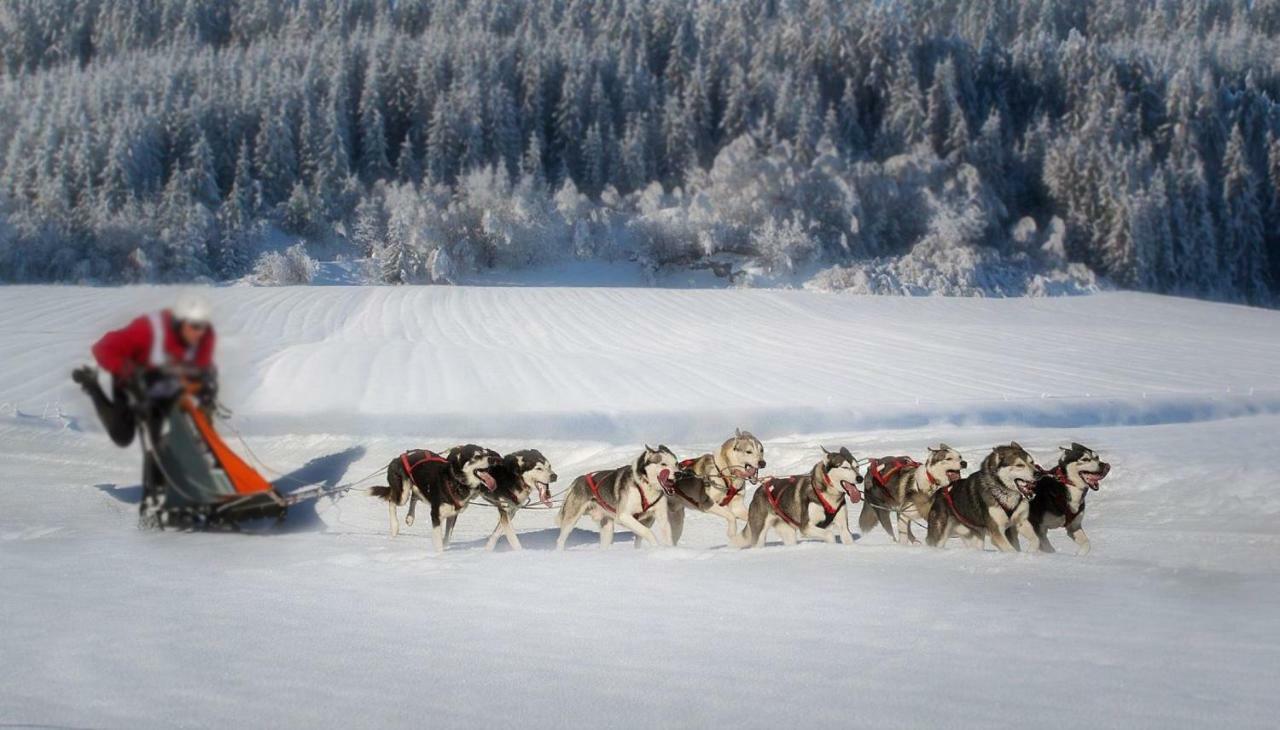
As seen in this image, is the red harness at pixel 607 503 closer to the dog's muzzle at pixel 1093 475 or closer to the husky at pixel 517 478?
the husky at pixel 517 478

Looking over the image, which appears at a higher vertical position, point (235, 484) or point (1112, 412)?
point (235, 484)

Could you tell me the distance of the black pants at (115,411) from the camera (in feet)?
6.60

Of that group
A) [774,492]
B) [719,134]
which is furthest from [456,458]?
[719,134]

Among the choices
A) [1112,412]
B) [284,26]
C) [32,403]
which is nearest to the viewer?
[32,403]

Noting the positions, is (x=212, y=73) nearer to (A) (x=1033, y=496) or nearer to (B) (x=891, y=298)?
(B) (x=891, y=298)

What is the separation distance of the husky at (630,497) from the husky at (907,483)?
263 cm

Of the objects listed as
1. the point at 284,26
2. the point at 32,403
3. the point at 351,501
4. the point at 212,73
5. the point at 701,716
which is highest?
the point at 284,26

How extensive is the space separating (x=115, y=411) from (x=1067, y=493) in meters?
9.69

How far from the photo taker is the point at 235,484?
228 cm

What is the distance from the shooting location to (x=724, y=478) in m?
10.1

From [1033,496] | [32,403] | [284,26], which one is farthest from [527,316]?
[284,26]

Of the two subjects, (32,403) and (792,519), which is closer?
(32,403)

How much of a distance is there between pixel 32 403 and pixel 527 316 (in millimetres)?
25881

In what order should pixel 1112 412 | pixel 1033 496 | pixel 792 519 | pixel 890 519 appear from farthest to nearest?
Result: pixel 1112 412, pixel 890 519, pixel 792 519, pixel 1033 496
